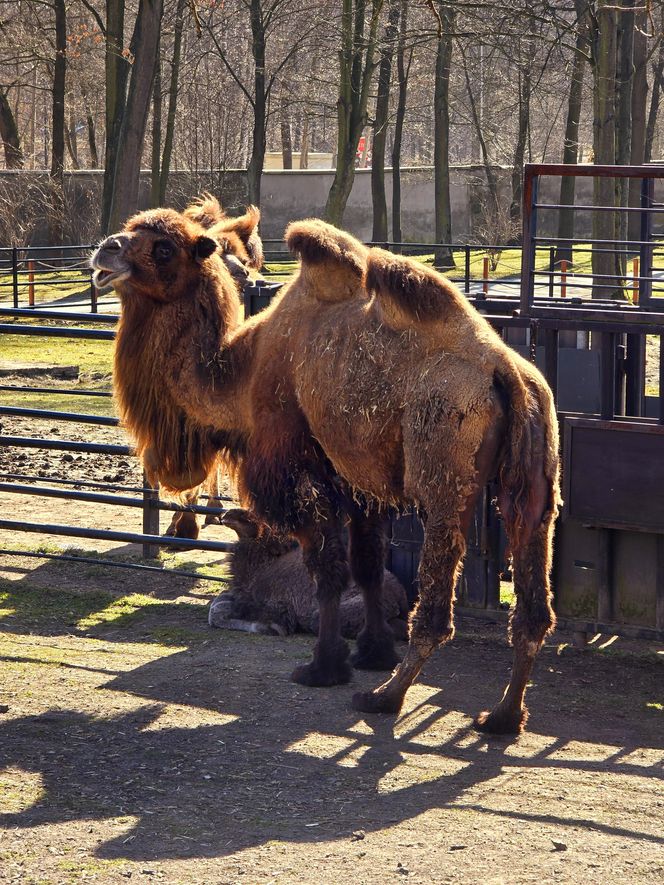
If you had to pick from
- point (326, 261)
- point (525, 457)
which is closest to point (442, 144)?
point (326, 261)

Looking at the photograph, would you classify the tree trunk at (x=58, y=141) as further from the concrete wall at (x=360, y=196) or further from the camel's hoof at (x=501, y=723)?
the camel's hoof at (x=501, y=723)

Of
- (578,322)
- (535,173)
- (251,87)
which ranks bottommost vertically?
(578,322)

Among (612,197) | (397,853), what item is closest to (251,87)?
(612,197)

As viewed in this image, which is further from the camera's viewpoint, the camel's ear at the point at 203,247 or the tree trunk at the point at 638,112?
the tree trunk at the point at 638,112

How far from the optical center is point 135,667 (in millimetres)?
6039

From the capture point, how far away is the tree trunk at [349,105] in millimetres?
25891

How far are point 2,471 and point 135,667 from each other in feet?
16.4

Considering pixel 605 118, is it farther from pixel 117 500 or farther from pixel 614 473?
pixel 614 473

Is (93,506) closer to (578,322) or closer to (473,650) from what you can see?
(473,650)

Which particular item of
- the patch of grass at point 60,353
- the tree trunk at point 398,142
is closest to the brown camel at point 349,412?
the patch of grass at point 60,353

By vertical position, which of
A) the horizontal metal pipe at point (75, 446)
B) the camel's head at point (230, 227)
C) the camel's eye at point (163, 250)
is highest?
the camel's head at point (230, 227)

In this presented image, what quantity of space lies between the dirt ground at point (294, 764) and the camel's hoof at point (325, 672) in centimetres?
6

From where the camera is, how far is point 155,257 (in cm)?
594

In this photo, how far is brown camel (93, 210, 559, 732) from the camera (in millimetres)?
5156
